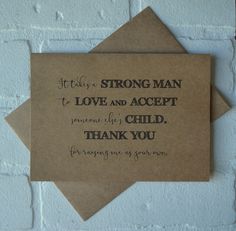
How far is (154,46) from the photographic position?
52 cm

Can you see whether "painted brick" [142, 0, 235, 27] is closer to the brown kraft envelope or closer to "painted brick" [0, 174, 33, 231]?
the brown kraft envelope

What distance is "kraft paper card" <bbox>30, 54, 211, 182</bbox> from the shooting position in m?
0.52

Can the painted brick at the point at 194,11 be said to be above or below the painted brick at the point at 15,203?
above

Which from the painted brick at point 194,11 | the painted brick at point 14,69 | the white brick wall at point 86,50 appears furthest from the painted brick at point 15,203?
the painted brick at point 194,11

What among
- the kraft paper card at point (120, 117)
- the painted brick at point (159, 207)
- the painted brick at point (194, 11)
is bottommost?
the painted brick at point (159, 207)

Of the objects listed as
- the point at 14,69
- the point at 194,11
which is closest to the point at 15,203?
the point at 14,69

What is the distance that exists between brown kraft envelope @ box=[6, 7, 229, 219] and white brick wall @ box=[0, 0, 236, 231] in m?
0.01

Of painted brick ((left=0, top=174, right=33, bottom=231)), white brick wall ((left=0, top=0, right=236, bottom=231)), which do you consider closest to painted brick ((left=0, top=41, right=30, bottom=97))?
white brick wall ((left=0, top=0, right=236, bottom=231))

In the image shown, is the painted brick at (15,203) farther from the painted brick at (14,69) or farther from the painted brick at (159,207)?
the painted brick at (14,69)

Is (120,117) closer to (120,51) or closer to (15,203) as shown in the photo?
(120,51)

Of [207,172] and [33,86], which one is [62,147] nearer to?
[33,86]

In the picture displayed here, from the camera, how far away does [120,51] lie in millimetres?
522

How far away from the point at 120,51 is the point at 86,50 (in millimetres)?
52

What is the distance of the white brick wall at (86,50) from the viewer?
527 millimetres
